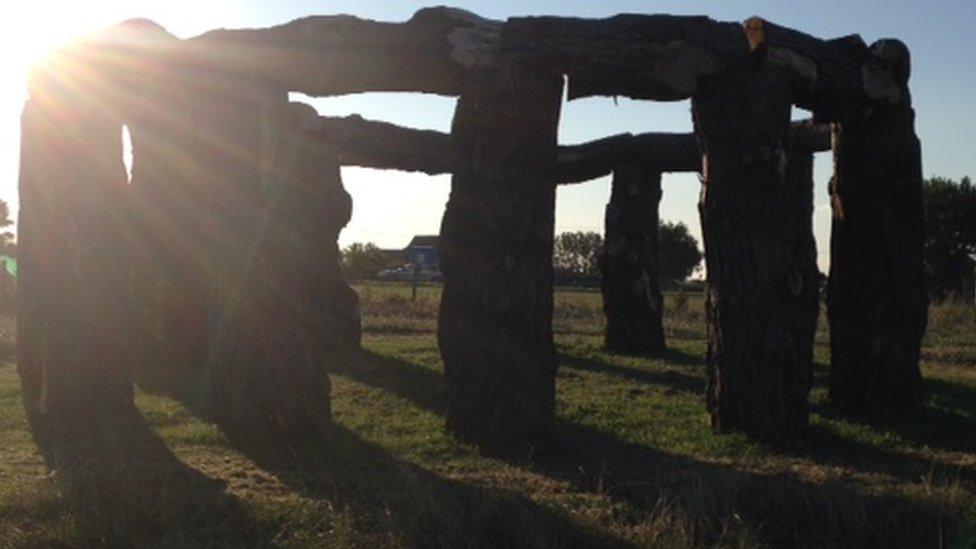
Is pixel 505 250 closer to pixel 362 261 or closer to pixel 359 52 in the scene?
pixel 359 52

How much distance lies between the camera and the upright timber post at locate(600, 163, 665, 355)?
16.4m

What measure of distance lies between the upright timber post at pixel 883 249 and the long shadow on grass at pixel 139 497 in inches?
227

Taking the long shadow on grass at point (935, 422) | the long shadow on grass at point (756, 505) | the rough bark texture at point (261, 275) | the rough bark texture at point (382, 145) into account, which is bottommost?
the long shadow on grass at point (756, 505)

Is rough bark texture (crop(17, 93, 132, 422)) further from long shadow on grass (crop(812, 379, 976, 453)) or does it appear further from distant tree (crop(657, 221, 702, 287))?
distant tree (crop(657, 221, 702, 287))

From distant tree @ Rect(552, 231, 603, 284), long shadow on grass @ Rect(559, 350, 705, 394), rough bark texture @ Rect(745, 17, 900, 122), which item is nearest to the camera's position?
rough bark texture @ Rect(745, 17, 900, 122)

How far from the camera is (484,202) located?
28.6 ft

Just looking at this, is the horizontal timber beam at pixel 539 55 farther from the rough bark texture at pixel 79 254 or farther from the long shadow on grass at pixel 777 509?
the long shadow on grass at pixel 777 509

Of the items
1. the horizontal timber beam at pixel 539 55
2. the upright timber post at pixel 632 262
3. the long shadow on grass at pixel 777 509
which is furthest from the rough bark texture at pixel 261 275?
the upright timber post at pixel 632 262

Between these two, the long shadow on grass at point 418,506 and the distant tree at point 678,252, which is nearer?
the long shadow on grass at point 418,506

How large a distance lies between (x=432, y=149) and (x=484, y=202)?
691 centimetres

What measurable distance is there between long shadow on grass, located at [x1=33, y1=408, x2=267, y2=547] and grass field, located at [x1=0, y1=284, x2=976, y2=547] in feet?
0.05

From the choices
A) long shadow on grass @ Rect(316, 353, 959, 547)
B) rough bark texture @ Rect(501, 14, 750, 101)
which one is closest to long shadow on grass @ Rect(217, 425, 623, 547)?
long shadow on grass @ Rect(316, 353, 959, 547)

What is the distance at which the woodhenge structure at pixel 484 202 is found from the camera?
8789 millimetres

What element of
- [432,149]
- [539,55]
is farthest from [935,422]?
[432,149]
